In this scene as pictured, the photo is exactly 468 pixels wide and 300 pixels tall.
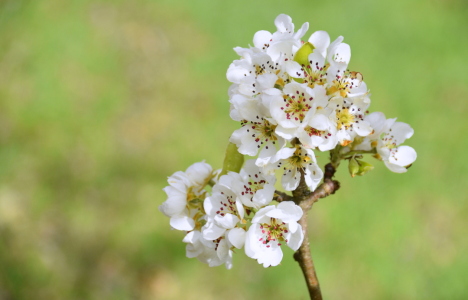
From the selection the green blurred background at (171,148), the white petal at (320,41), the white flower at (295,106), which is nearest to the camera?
the white flower at (295,106)

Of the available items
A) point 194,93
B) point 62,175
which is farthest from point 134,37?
point 62,175

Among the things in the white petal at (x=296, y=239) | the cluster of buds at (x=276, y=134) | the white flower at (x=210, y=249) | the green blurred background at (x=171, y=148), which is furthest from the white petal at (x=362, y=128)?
the green blurred background at (x=171, y=148)

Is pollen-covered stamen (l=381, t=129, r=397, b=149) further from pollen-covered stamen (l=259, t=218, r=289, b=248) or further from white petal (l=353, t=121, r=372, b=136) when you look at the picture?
pollen-covered stamen (l=259, t=218, r=289, b=248)

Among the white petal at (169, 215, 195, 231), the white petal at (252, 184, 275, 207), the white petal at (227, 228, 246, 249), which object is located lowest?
the white petal at (227, 228, 246, 249)

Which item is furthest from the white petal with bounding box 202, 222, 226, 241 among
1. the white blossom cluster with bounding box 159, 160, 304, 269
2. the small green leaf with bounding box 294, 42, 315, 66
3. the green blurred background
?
the green blurred background

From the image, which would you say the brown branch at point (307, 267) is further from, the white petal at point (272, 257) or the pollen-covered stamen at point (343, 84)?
the pollen-covered stamen at point (343, 84)
